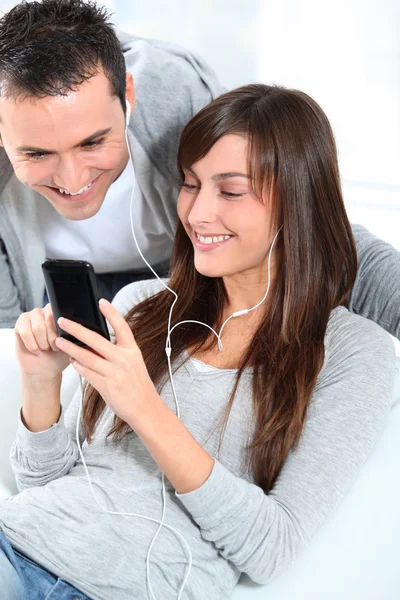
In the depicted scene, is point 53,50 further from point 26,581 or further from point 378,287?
point 26,581

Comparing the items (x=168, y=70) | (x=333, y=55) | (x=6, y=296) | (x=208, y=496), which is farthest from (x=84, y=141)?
(x=333, y=55)

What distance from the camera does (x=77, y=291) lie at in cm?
115

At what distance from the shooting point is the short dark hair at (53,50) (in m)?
1.59

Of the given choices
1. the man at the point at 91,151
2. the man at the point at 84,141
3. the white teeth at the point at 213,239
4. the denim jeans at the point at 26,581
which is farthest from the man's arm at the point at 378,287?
the denim jeans at the point at 26,581

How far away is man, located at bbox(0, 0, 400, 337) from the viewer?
161 centimetres

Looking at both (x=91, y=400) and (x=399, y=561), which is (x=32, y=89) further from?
(x=399, y=561)

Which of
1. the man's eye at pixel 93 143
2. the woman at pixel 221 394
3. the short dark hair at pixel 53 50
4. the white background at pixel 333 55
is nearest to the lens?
the woman at pixel 221 394

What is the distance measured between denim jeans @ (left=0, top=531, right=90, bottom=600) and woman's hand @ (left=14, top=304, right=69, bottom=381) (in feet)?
0.91

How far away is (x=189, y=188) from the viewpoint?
1.51 m

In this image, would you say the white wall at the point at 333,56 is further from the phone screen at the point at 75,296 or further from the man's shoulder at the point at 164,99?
the phone screen at the point at 75,296

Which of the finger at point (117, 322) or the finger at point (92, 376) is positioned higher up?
the finger at point (117, 322)

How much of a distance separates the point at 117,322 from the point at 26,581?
0.44 meters

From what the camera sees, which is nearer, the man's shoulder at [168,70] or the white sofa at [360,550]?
the white sofa at [360,550]

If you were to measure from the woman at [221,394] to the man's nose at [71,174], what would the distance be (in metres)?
0.25
